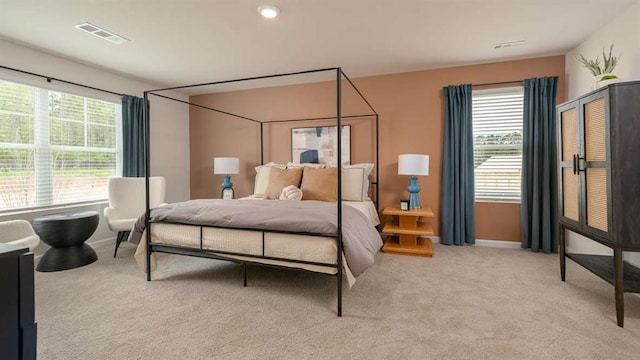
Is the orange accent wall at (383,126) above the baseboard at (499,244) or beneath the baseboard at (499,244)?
above

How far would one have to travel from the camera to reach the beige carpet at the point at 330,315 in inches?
66.4

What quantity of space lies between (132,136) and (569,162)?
16.7 feet

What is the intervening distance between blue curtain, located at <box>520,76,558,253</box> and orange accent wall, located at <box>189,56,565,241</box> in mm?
165

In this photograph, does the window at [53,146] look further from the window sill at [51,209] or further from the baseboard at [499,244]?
the baseboard at [499,244]

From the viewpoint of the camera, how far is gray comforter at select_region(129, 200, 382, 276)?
6.92ft

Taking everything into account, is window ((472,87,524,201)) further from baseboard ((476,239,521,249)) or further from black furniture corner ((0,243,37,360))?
black furniture corner ((0,243,37,360))

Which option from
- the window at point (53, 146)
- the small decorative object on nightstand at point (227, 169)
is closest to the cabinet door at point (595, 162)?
the small decorative object on nightstand at point (227, 169)

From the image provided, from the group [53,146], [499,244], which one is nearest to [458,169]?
[499,244]

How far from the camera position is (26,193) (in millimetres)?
3240

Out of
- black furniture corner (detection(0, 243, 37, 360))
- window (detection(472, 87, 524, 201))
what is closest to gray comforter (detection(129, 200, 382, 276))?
black furniture corner (detection(0, 243, 37, 360))

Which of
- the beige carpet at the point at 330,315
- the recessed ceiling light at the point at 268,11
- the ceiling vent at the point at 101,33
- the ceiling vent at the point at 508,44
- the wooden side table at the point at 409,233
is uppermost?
the ceiling vent at the point at 101,33

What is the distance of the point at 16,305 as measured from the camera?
0.68 meters

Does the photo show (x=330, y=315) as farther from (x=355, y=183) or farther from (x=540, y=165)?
(x=540, y=165)

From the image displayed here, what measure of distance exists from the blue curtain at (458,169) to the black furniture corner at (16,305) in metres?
3.90
